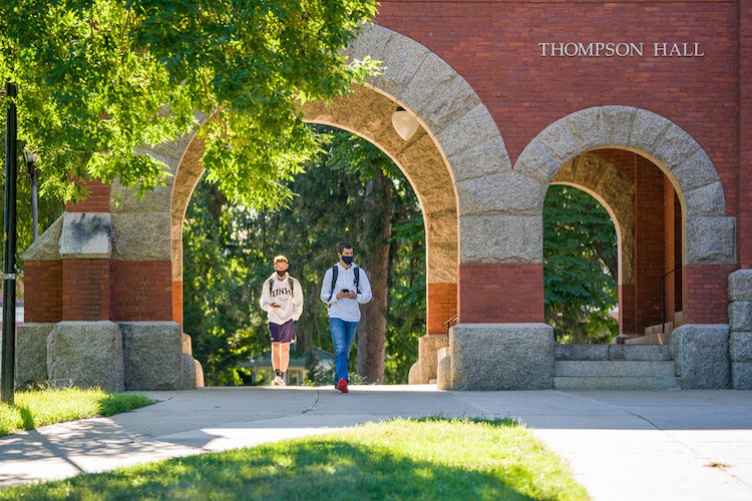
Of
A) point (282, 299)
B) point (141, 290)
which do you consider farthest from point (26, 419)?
point (282, 299)

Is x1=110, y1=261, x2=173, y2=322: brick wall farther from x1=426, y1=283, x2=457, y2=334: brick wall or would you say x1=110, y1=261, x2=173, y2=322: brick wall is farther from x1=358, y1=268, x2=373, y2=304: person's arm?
x1=426, y1=283, x2=457, y2=334: brick wall

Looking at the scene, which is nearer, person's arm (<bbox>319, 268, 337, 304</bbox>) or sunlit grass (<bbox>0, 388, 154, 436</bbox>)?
sunlit grass (<bbox>0, 388, 154, 436</bbox>)

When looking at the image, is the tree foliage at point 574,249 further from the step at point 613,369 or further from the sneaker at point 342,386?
the sneaker at point 342,386

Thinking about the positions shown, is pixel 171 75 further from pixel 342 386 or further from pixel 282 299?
pixel 282 299

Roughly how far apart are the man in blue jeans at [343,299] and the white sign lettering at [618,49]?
3.91 meters

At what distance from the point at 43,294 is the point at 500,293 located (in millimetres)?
6047

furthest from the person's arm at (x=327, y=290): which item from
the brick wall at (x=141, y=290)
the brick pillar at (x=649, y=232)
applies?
the brick pillar at (x=649, y=232)

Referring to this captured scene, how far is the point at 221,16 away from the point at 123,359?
6384 mm

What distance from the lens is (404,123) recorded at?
1881cm

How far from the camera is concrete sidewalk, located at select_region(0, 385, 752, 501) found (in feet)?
24.8

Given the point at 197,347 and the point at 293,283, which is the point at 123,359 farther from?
the point at 197,347

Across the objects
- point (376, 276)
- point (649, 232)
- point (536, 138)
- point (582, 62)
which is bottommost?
point (376, 276)

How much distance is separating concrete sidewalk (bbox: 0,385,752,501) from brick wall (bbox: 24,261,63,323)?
2171 mm

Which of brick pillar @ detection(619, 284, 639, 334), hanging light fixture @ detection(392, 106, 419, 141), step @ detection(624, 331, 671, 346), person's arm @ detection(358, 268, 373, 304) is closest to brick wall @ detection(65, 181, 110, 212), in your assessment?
person's arm @ detection(358, 268, 373, 304)
